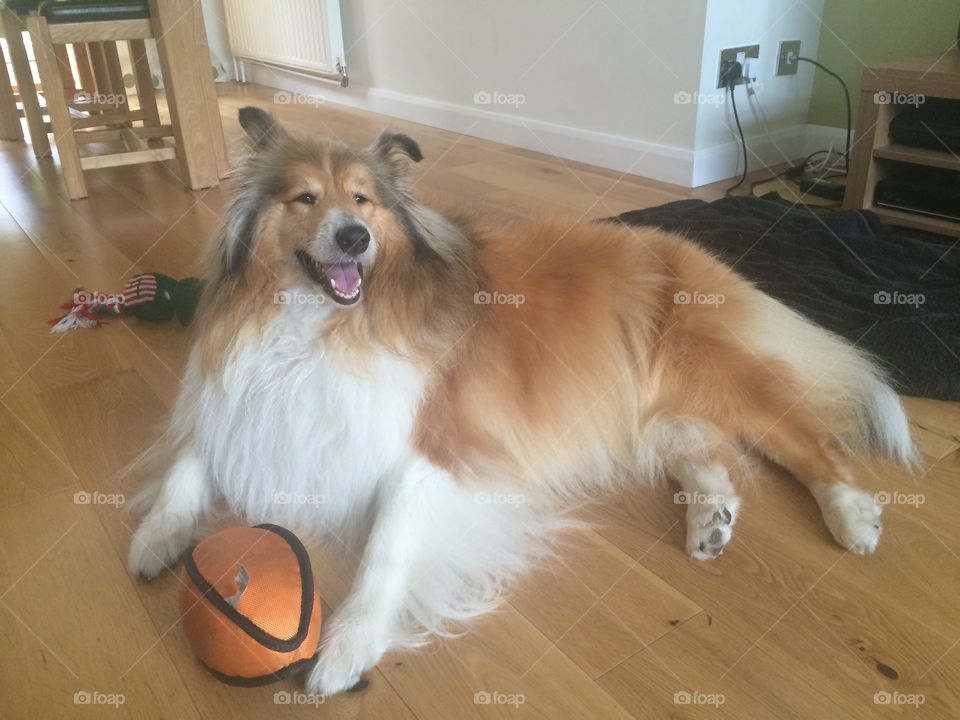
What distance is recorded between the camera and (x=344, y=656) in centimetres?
140

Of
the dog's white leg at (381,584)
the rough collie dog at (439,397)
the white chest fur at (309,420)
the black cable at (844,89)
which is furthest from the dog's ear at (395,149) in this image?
the black cable at (844,89)

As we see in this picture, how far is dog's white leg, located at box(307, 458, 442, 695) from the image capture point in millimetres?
1396

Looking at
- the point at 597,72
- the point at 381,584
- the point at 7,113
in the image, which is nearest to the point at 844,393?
the point at 381,584

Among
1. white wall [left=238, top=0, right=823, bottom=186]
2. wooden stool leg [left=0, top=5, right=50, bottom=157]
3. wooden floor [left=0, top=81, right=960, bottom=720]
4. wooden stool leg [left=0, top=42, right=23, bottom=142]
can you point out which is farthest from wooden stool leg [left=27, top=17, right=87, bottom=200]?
white wall [left=238, top=0, right=823, bottom=186]

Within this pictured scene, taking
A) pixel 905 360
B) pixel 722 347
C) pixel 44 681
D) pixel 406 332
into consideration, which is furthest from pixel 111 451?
pixel 905 360

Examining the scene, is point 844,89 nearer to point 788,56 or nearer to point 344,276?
point 788,56

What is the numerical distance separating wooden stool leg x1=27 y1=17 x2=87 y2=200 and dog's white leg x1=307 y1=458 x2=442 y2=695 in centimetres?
357

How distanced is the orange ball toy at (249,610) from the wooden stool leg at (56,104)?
3.61m

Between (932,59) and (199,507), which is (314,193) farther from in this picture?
(932,59)

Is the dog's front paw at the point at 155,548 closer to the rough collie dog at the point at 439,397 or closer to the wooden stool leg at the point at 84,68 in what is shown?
the rough collie dog at the point at 439,397

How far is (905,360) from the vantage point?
2.30 m

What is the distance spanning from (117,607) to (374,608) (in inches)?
22.0

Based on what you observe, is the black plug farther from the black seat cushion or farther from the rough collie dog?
the black seat cushion

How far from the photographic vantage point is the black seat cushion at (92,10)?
3953mm
